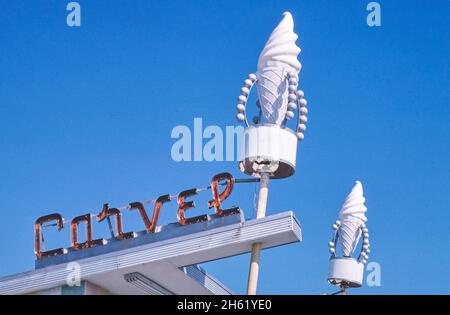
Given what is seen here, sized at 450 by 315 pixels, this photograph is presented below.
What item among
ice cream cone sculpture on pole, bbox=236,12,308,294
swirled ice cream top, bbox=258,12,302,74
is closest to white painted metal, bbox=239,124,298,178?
ice cream cone sculpture on pole, bbox=236,12,308,294

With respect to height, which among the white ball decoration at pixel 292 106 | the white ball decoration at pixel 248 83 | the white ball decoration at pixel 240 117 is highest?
the white ball decoration at pixel 248 83

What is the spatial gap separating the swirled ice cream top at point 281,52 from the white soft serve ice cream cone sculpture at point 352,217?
1358 cm

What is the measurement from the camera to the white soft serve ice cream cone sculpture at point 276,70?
34.7m

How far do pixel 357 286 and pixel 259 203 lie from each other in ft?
52.5

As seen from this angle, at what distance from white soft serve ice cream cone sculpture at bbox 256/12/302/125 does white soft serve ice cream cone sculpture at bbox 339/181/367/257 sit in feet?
44.5

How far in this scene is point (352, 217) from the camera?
1865 inches

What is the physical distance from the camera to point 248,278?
32812mm

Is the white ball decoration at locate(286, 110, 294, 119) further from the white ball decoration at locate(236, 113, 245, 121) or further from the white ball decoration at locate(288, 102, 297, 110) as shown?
the white ball decoration at locate(236, 113, 245, 121)

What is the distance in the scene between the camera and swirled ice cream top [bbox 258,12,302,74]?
35281 millimetres

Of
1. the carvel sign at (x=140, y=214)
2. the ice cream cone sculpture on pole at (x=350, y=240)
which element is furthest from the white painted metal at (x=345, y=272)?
the carvel sign at (x=140, y=214)

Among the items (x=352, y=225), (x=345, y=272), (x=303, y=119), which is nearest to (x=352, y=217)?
(x=352, y=225)

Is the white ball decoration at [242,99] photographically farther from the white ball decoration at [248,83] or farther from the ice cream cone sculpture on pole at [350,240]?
the ice cream cone sculpture on pole at [350,240]
